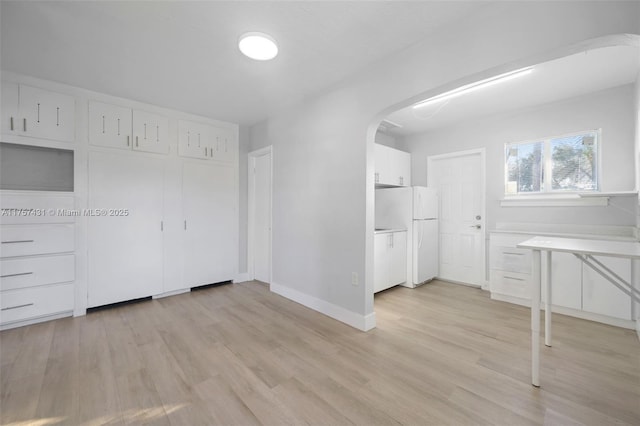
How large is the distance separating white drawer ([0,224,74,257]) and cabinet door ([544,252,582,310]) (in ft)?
17.5

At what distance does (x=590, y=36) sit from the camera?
1.38 metres

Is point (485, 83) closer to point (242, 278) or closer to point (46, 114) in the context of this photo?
point (242, 278)

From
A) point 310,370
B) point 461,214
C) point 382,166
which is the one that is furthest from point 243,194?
point 461,214

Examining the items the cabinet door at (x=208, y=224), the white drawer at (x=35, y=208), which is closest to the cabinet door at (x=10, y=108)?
the white drawer at (x=35, y=208)

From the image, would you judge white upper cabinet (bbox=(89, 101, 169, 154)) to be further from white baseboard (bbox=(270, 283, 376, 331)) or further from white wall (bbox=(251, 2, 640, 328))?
white baseboard (bbox=(270, 283, 376, 331))

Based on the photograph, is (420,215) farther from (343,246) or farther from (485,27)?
(485,27)

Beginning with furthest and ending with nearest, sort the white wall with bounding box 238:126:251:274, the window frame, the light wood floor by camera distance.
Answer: the white wall with bounding box 238:126:251:274 → the window frame → the light wood floor

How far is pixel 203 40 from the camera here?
6.80 ft

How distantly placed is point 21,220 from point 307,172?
2.96m

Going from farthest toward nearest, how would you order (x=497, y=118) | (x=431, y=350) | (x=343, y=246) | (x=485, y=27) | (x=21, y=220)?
(x=497, y=118), (x=343, y=246), (x=21, y=220), (x=431, y=350), (x=485, y=27)

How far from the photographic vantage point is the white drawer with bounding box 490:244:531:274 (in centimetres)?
314

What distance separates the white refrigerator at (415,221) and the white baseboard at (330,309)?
1.58 m

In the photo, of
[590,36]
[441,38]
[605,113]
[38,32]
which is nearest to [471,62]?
[441,38]

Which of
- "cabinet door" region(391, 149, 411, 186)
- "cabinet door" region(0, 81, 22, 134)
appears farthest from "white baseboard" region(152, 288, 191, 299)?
"cabinet door" region(391, 149, 411, 186)
